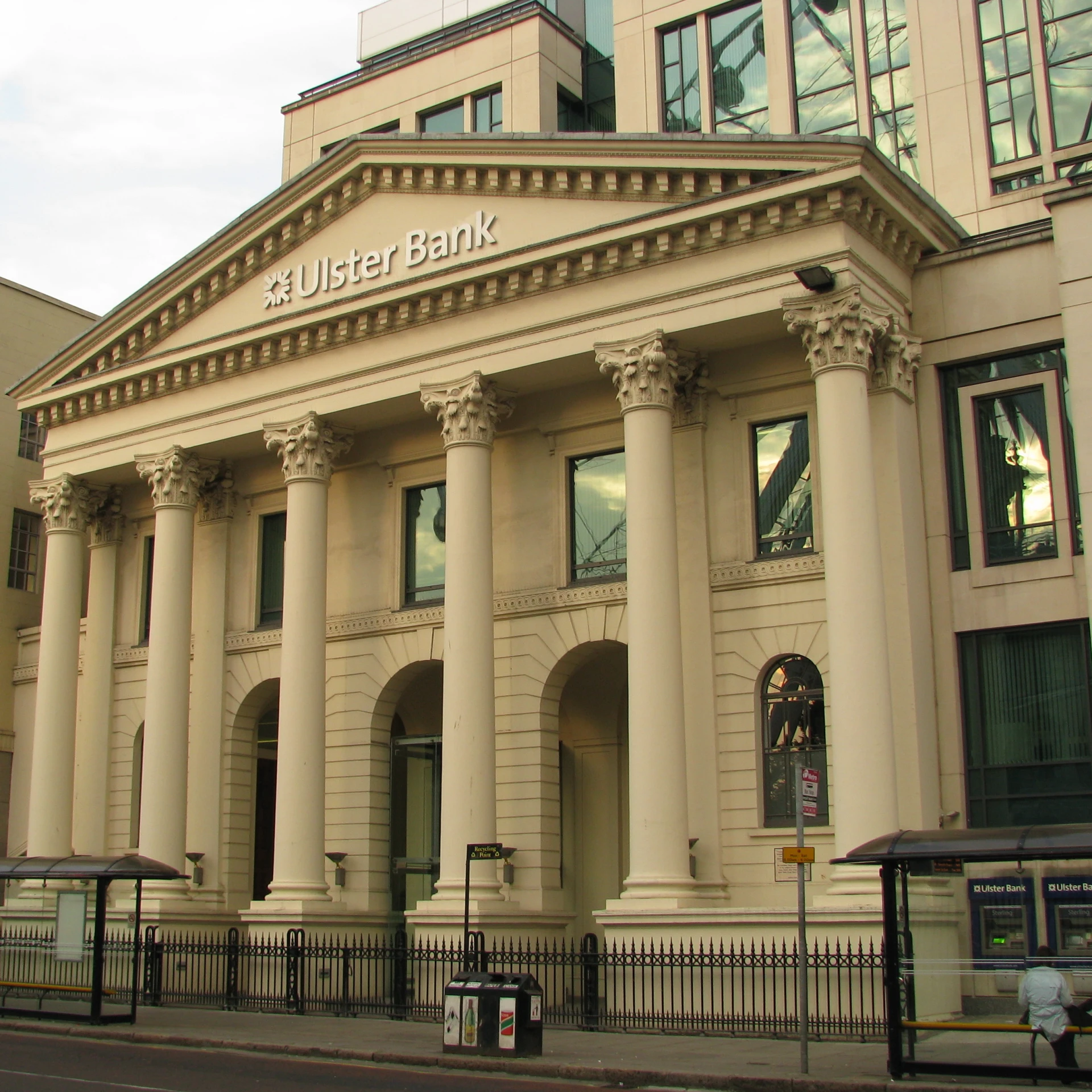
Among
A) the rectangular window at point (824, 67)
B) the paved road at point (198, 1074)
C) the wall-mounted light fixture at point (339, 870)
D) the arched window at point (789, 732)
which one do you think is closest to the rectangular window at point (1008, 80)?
the rectangular window at point (824, 67)

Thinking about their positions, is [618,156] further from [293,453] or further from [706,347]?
[293,453]

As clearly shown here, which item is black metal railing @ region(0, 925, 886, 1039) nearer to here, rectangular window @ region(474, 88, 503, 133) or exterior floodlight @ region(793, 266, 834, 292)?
exterior floodlight @ region(793, 266, 834, 292)

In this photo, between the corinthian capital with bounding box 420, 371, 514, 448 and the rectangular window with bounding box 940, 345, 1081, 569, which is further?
the corinthian capital with bounding box 420, 371, 514, 448

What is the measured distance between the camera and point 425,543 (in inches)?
1220

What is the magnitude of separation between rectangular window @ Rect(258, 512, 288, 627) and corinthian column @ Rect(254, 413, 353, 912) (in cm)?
302

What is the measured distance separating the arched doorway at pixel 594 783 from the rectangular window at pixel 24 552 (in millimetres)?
18361

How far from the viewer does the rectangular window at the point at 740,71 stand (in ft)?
108

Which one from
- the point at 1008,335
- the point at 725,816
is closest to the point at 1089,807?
the point at 725,816

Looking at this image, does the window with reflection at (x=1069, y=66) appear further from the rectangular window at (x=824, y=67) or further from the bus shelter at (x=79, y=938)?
the bus shelter at (x=79, y=938)

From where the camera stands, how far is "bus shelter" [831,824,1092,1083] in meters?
14.2

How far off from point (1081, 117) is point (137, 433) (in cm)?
2194

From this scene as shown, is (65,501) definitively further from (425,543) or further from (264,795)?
(425,543)

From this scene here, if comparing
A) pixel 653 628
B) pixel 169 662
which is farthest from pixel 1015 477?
pixel 169 662

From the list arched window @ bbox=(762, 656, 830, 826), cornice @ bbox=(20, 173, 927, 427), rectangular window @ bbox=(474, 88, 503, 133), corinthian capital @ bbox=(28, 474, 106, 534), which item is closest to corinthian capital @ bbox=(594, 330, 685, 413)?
cornice @ bbox=(20, 173, 927, 427)
